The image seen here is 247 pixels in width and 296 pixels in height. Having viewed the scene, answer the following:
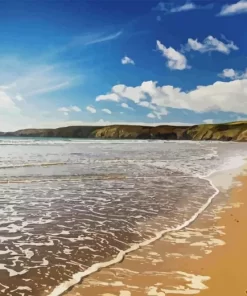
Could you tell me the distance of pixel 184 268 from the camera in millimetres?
6016

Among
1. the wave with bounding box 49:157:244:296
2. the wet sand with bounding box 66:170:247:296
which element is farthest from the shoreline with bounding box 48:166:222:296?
the wet sand with bounding box 66:170:247:296

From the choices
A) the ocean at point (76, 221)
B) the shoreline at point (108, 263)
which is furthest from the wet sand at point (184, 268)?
the ocean at point (76, 221)

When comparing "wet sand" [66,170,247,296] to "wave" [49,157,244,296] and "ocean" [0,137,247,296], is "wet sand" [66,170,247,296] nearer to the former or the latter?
"wave" [49,157,244,296]

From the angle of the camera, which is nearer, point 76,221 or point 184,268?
point 184,268

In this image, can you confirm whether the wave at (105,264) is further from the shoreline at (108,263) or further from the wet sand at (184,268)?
the wet sand at (184,268)

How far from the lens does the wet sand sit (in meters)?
5.15

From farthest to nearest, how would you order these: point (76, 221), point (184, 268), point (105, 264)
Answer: point (76, 221) < point (105, 264) < point (184, 268)

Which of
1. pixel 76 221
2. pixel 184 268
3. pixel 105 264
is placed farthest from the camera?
pixel 76 221

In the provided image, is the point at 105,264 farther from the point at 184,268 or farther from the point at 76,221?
the point at 76,221

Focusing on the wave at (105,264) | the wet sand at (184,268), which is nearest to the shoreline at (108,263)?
the wave at (105,264)

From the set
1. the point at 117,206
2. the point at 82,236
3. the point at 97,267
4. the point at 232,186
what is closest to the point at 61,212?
the point at 117,206

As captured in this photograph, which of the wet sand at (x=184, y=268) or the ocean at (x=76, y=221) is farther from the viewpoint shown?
the ocean at (x=76, y=221)

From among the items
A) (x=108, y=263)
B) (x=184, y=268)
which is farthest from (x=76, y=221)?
(x=184, y=268)

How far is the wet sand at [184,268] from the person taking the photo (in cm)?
515
